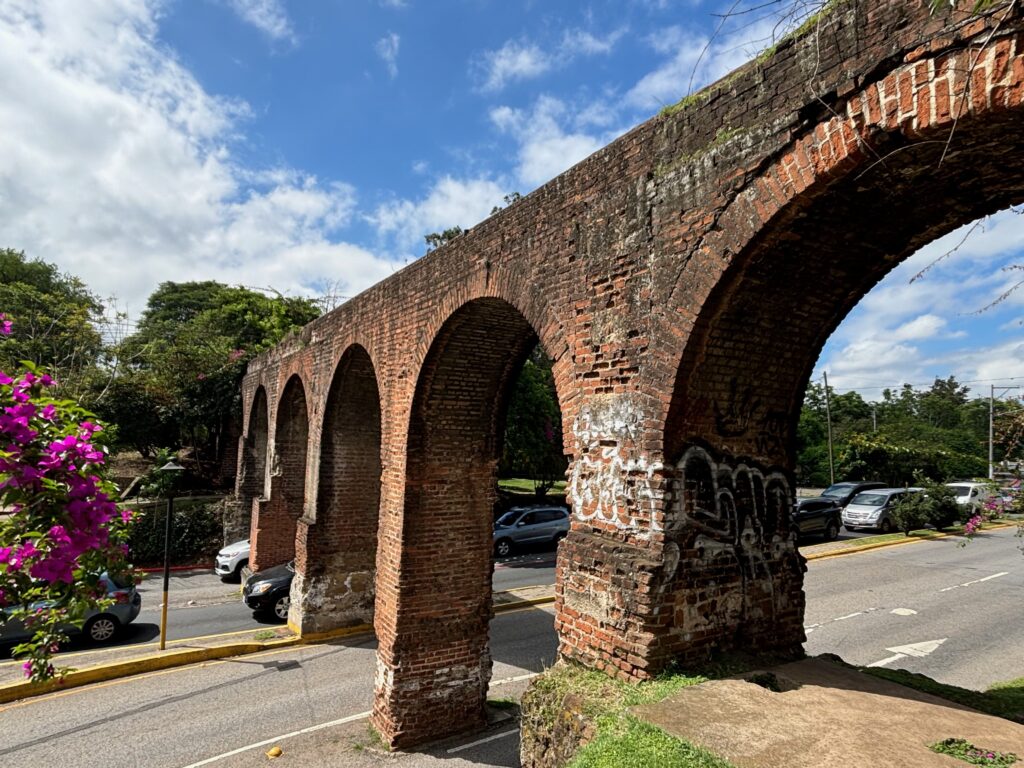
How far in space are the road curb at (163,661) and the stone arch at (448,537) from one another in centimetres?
345

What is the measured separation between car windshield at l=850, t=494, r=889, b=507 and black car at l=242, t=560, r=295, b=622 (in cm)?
1856

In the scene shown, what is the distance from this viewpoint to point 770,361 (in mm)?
4105

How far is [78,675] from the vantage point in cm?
843

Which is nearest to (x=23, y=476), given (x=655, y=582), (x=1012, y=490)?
(x=655, y=582)

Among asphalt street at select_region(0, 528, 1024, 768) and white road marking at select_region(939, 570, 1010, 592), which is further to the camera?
white road marking at select_region(939, 570, 1010, 592)

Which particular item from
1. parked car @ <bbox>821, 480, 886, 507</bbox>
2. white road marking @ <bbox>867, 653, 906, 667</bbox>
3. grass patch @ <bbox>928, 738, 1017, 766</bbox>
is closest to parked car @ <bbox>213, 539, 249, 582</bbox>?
white road marking @ <bbox>867, 653, 906, 667</bbox>

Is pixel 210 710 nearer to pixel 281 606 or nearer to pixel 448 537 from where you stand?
pixel 448 537

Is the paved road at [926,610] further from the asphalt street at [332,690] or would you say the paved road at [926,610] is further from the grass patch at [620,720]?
the grass patch at [620,720]

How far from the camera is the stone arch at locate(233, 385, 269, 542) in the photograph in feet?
56.9

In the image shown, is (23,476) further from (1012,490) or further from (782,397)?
(1012,490)

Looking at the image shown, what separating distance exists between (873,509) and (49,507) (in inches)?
895

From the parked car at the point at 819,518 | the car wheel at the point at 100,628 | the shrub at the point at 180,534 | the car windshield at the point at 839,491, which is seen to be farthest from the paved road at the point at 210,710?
the car windshield at the point at 839,491

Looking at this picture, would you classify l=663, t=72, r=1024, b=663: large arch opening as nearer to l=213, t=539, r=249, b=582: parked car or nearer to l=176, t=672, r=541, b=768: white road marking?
l=176, t=672, r=541, b=768: white road marking

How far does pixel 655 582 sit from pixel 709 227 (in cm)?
221
